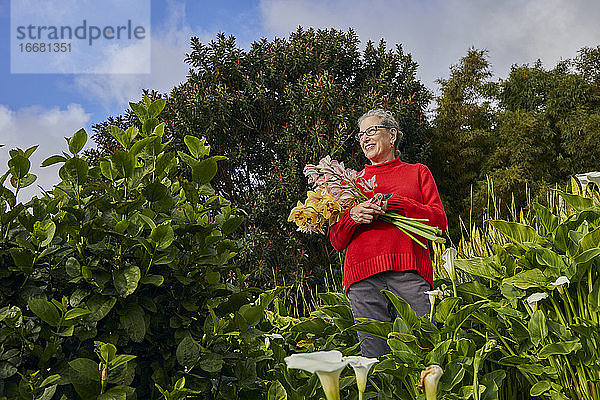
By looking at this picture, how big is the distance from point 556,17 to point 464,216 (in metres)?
6.22

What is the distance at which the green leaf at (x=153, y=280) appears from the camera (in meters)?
1.11

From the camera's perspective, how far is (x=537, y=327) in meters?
1.66

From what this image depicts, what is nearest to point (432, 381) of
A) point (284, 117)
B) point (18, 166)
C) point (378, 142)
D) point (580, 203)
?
point (18, 166)

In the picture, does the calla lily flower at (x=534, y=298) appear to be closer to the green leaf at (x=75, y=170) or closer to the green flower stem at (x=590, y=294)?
the green flower stem at (x=590, y=294)

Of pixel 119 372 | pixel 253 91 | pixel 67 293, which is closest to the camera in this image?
pixel 119 372

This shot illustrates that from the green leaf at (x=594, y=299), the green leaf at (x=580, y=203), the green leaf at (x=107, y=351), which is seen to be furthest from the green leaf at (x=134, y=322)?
the green leaf at (x=580, y=203)

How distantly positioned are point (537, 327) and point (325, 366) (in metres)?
1.08

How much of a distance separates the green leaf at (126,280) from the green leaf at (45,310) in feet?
0.42

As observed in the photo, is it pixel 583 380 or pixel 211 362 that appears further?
pixel 583 380

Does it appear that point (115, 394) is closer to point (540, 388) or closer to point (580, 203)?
point (540, 388)

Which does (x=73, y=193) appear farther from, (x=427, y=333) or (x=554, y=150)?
(x=554, y=150)

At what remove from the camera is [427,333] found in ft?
5.51

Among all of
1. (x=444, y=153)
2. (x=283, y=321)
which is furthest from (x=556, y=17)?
(x=283, y=321)

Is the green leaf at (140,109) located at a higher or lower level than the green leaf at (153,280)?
higher
